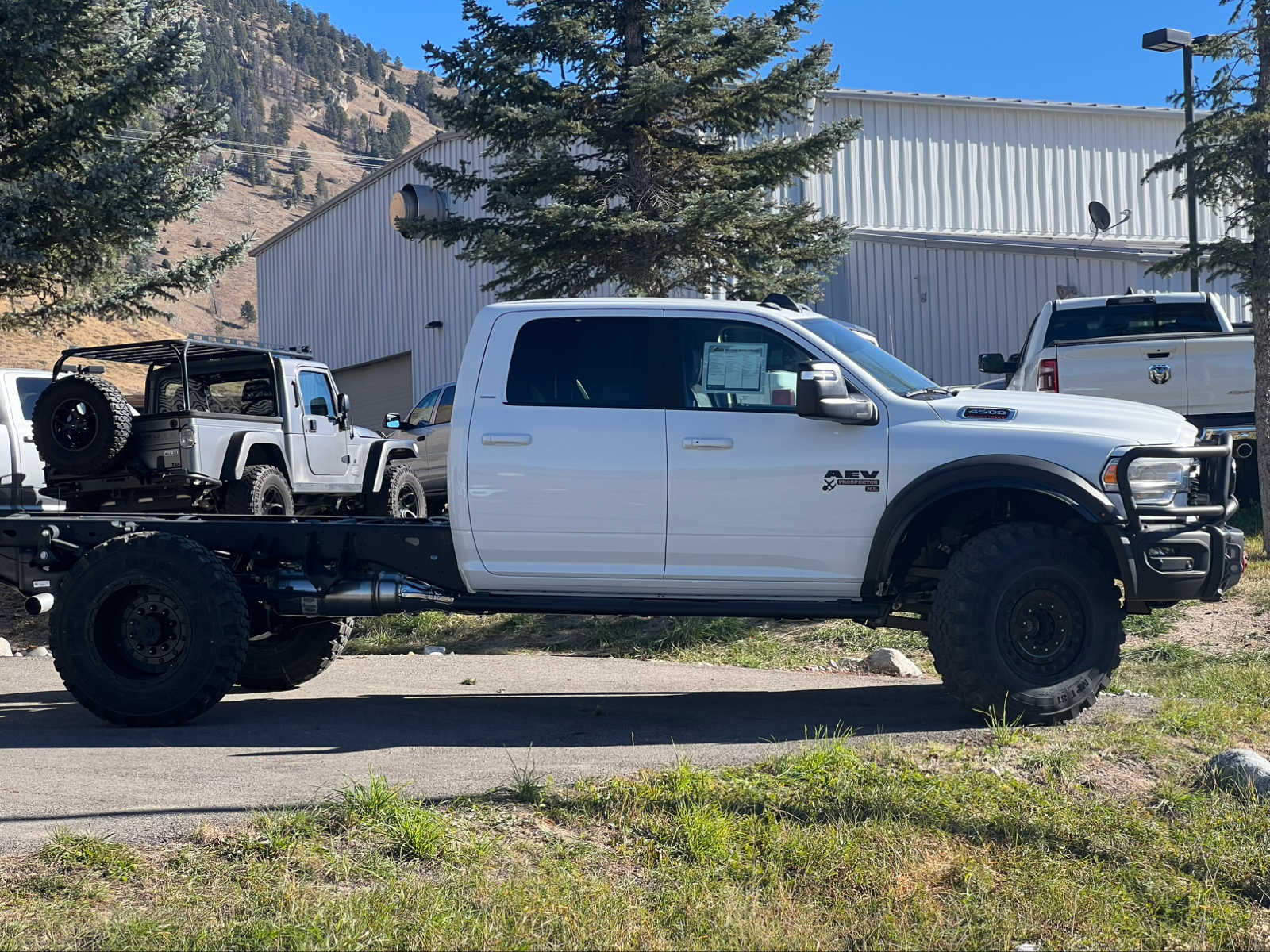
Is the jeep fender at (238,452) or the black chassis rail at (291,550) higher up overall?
the jeep fender at (238,452)

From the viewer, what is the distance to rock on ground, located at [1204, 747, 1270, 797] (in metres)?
5.43

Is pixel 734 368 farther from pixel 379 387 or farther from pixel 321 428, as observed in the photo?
pixel 379 387

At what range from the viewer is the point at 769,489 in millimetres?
6738

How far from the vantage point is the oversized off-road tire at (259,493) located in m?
12.7

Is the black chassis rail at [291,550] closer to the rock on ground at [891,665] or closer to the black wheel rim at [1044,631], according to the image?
the black wheel rim at [1044,631]

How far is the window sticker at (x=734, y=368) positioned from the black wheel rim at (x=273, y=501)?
7.10m

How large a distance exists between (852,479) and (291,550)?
3093 mm

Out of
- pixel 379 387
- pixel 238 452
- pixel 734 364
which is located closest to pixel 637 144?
pixel 238 452

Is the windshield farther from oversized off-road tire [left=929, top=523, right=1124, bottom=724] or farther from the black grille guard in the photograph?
the black grille guard

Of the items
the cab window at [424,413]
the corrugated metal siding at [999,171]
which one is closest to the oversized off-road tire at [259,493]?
the cab window at [424,413]

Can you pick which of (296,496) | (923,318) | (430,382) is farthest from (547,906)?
(430,382)

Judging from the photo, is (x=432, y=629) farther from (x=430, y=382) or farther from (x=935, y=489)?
Answer: (x=430, y=382)

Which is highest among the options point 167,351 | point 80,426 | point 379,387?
point 379,387

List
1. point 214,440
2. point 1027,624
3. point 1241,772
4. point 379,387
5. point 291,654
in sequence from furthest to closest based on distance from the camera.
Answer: point 379,387, point 214,440, point 291,654, point 1027,624, point 1241,772
